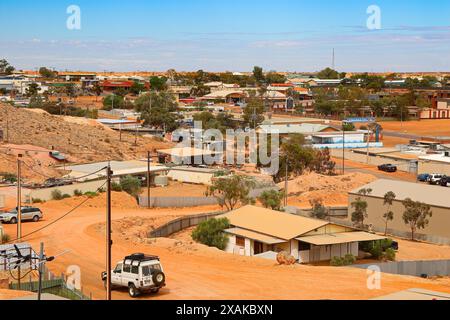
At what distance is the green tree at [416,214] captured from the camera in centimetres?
2838

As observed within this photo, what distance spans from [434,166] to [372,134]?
2466 centimetres

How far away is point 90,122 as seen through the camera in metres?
66.2

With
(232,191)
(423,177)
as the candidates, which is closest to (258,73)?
(423,177)

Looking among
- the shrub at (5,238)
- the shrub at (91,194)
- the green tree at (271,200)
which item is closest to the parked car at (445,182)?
the green tree at (271,200)

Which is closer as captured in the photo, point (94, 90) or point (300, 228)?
point (300, 228)

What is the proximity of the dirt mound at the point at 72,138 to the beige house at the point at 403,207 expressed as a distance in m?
23.1

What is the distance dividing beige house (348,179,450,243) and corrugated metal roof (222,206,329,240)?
6.09 meters

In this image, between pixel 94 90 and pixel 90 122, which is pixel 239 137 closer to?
pixel 90 122

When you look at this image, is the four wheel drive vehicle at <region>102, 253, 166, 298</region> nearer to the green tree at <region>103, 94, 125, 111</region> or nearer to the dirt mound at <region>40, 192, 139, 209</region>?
the dirt mound at <region>40, 192, 139, 209</region>

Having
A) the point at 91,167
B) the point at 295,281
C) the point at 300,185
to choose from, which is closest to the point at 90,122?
the point at 91,167

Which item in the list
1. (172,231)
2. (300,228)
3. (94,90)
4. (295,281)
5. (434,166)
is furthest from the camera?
(94,90)

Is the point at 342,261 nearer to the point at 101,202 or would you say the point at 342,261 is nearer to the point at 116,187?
the point at 101,202

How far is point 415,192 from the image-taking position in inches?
1223
